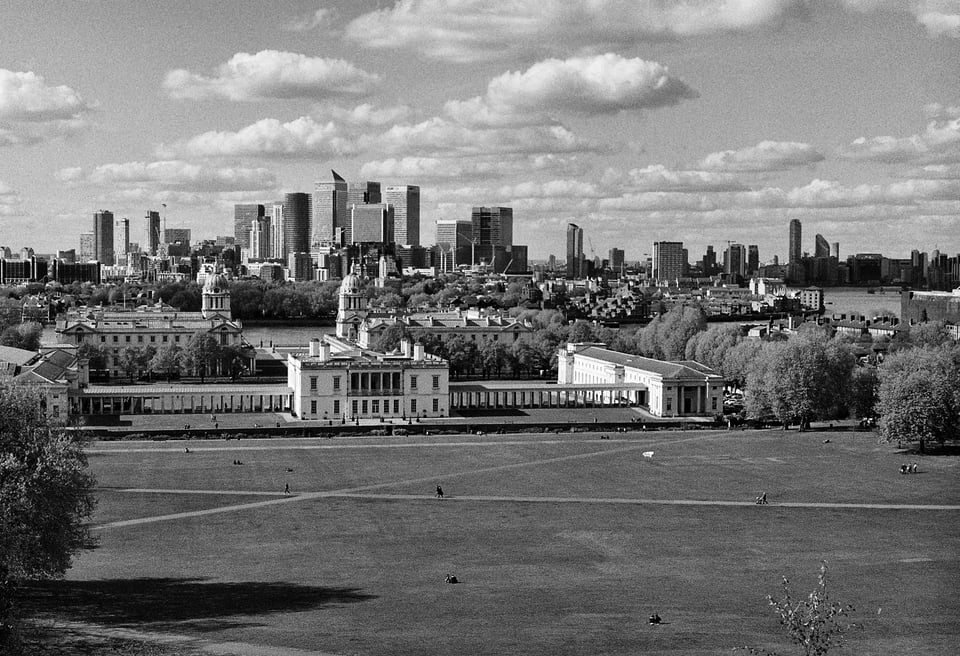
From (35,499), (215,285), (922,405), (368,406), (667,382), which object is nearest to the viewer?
(35,499)

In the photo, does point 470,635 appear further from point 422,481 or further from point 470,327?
point 470,327

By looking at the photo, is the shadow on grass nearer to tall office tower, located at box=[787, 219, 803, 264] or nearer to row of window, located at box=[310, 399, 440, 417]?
row of window, located at box=[310, 399, 440, 417]

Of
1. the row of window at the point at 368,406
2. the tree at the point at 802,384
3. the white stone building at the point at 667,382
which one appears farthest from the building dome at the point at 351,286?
the tree at the point at 802,384

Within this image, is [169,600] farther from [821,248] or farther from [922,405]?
[821,248]

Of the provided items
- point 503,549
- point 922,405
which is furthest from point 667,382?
point 503,549

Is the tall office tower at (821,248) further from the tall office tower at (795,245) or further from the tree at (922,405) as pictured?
the tree at (922,405)
